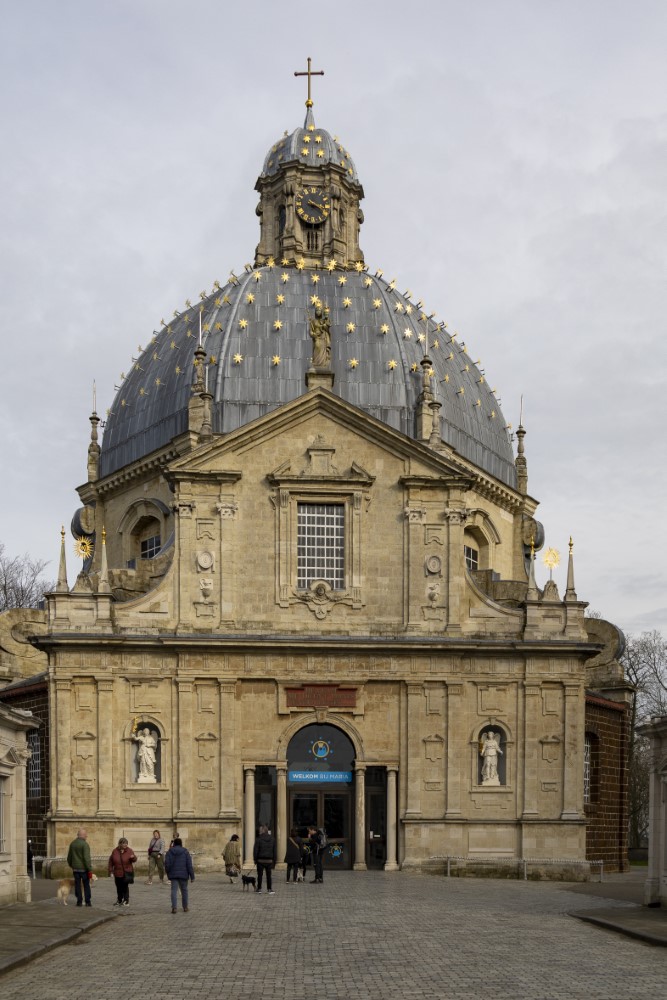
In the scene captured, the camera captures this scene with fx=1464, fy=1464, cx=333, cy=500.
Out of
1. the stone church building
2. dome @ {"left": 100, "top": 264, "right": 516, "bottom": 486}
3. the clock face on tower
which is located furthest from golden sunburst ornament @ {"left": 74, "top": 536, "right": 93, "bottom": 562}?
the clock face on tower

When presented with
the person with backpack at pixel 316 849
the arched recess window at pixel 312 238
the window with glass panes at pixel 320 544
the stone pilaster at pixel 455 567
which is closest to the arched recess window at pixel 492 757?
the stone pilaster at pixel 455 567

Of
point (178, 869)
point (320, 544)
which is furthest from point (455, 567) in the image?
point (178, 869)

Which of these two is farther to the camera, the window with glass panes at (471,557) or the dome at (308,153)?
the dome at (308,153)

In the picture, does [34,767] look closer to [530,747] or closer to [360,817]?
[360,817]

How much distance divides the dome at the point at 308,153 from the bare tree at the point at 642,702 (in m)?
36.0

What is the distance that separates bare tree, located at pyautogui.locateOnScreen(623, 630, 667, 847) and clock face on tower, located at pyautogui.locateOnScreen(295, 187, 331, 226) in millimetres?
34779

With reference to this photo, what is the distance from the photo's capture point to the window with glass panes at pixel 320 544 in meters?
52.3

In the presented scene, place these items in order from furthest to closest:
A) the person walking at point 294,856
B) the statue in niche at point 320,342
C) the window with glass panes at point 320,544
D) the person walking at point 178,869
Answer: the statue in niche at point 320,342 → the window with glass panes at point 320,544 → the person walking at point 294,856 → the person walking at point 178,869

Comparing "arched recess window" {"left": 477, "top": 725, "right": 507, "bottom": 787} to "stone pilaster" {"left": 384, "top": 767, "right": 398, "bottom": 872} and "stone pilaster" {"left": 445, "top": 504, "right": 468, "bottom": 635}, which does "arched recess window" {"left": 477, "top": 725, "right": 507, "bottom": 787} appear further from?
"stone pilaster" {"left": 445, "top": 504, "right": 468, "bottom": 635}

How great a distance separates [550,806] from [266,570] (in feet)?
42.3

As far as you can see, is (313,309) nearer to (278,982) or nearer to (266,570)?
(266,570)

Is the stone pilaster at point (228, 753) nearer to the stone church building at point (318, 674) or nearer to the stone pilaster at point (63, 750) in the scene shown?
the stone church building at point (318, 674)

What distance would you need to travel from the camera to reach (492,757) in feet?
168

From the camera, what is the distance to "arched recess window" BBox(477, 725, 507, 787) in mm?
51281
